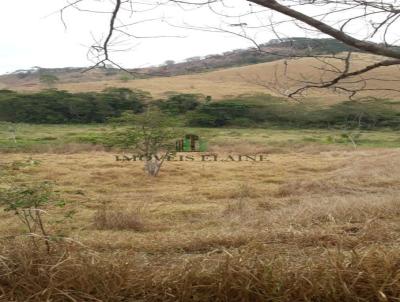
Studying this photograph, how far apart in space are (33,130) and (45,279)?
111 ft

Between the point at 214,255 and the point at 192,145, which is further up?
the point at 214,255

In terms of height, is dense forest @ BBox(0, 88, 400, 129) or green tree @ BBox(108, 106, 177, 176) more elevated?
green tree @ BBox(108, 106, 177, 176)

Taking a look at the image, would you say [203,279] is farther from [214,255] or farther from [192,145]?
[192,145]

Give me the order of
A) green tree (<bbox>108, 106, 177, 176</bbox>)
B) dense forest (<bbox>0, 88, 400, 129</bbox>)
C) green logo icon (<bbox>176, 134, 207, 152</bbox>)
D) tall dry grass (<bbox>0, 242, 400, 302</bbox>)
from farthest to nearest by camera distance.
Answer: dense forest (<bbox>0, 88, 400, 129</bbox>)
green logo icon (<bbox>176, 134, 207, 152</bbox>)
green tree (<bbox>108, 106, 177, 176</bbox>)
tall dry grass (<bbox>0, 242, 400, 302</bbox>)

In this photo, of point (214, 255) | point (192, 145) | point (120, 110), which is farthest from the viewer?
point (120, 110)

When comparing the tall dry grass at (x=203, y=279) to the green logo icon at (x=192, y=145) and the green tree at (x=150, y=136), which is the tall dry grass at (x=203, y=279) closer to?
the green tree at (x=150, y=136)

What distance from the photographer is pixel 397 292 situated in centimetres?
260

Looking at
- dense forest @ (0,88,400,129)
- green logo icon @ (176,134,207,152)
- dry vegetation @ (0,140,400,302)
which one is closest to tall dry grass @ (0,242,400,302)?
dry vegetation @ (0,140,400,302)

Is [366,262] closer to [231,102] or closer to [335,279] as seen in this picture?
[335,279]

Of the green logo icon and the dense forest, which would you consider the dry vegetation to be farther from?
the dense forest

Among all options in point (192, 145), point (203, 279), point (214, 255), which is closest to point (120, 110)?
point (192, 145)

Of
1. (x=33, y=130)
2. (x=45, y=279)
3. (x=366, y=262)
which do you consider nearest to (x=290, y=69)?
(x=366, y=262)

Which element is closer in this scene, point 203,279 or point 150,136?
point 203,279

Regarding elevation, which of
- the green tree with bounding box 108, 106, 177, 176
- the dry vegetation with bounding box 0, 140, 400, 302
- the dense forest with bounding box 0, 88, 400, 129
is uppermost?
the dry vegetation with bounding box 0, 140, 400, 302
